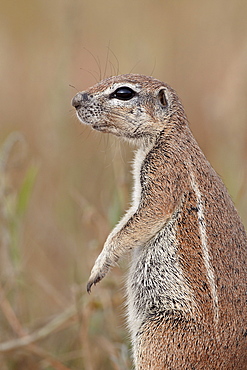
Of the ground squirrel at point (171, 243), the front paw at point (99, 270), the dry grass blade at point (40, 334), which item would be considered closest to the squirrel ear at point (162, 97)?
the ground squirrel at point (171, 243)

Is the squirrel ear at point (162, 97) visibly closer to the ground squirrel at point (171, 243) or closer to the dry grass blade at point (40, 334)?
the ground squirrel at point (171, 243)

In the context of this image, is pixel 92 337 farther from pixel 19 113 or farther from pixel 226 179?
pixel 19 113

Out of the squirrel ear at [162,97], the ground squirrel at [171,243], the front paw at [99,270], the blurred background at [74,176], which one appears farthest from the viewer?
the blurred background at [74,176]

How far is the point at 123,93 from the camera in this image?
10.8 ft

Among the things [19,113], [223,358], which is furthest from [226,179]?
[19,113]

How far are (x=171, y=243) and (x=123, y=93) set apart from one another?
75 centimetres

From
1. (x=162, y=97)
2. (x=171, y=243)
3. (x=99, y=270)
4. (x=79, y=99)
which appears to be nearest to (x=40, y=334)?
(x=99, y=270)

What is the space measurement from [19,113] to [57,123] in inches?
139

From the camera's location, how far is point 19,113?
8.23 metres

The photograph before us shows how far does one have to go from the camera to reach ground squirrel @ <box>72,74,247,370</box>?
3.00 m

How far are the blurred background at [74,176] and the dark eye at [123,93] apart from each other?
0.30 metres

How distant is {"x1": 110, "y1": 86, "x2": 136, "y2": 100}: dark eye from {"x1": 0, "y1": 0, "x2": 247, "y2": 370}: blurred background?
0.30 meters

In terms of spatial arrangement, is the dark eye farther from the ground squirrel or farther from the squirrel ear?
the squirrel ear

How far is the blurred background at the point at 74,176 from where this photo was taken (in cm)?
395
